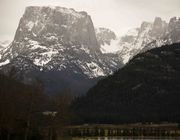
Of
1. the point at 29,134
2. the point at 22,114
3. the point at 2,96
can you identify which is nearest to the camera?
the point at 2,96

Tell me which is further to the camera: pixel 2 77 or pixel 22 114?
pixel 2 77

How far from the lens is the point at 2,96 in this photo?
373 ft

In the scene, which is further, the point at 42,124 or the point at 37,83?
the point at 42,124

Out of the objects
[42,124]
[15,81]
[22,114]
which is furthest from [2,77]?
[42,124]

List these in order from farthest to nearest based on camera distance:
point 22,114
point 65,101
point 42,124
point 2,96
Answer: point 42,124 < point 65,101 < point 22,114 < point 2,96

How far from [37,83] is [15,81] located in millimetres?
5587

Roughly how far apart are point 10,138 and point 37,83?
14837 millimetres

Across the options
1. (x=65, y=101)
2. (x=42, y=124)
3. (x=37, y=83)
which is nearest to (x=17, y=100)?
(x=37, y=83)

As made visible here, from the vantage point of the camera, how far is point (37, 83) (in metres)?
133

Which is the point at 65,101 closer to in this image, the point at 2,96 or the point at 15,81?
the point at 15,81

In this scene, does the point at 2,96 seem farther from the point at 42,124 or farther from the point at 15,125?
the point at 42,124

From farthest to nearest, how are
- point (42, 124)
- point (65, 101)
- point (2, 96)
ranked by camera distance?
point (42, 124) < point (65, 101) < point (2, 96)

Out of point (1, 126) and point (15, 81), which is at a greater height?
point (15, 81)

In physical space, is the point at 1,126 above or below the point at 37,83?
below
